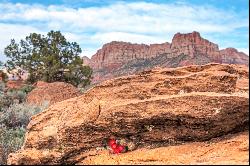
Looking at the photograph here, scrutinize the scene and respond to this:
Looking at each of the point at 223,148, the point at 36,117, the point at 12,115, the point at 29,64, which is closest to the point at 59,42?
the point at 29,64

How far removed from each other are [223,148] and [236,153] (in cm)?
43

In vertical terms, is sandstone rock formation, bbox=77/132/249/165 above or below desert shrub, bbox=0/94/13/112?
above

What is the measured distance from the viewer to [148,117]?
8031mm

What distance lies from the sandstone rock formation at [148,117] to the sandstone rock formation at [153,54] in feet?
243

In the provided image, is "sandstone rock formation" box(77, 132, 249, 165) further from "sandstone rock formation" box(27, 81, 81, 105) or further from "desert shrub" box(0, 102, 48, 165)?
"sandstone rock formation" box(27, 81, 81, 105)

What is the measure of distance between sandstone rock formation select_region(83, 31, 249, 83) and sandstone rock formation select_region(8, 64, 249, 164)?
74.1m

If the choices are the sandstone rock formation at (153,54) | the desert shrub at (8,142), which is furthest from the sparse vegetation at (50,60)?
the sandstone rock formation at (153,54)

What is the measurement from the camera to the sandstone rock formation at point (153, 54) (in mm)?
90012

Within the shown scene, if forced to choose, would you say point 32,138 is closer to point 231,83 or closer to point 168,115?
point 168,115

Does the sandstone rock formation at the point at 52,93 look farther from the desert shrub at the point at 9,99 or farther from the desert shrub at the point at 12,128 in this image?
the desert shrub at the point at 12,128

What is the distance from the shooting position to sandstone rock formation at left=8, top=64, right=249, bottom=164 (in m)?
7.75

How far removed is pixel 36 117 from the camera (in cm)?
966

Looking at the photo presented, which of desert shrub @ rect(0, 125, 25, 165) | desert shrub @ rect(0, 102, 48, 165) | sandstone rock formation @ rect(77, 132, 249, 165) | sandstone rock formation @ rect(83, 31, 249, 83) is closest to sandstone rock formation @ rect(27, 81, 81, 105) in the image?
Answer: desert shrub @ rect(0, 102, 48, 165)

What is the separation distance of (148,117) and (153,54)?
289ft
